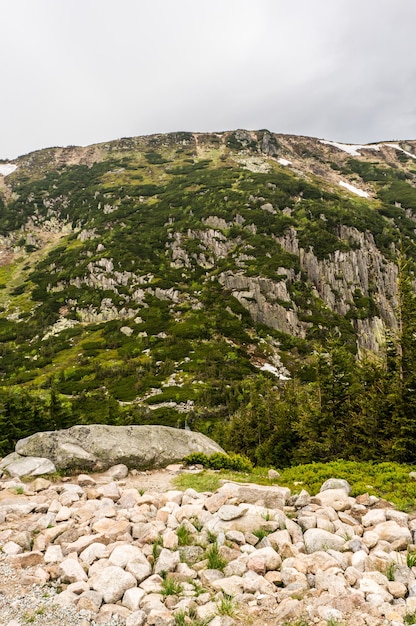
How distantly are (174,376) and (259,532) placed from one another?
6962 cm

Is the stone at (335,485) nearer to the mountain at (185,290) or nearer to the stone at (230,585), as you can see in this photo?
the stone at (230,585)

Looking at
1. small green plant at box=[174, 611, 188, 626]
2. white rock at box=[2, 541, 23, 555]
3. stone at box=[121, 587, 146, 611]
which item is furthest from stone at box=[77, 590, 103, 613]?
white rock at box=[2, 541, 23, 555]

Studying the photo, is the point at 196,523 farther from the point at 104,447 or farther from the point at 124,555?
the point at 104,447

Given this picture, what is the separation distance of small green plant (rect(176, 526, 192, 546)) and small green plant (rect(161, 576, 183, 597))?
1.41 meters

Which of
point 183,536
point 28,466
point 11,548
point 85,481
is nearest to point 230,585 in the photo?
point 183,536

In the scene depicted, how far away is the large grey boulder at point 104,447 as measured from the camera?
15508mm

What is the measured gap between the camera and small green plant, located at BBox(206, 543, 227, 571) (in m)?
7.40

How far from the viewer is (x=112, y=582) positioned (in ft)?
22.5

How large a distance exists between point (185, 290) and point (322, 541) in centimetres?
10668

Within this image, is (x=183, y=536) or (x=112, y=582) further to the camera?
(x=183, y=536)

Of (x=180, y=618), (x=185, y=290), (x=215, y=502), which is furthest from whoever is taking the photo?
(x=185, y=290)

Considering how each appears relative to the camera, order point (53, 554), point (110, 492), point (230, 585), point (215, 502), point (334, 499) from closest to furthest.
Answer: point (230, 585)
point (53, 554)
point (215, 502)
point (334, 499)
point (110, 492)

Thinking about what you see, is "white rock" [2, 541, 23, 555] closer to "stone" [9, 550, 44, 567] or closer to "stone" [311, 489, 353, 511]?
"stone" [9, 550, 44, 567]

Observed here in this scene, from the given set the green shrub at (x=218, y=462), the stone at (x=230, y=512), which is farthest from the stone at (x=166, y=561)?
the green shrub at (x=218, y=462)
